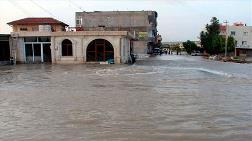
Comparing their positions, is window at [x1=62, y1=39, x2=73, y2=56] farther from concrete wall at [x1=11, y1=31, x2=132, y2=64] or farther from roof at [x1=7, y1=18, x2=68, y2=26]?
roof at [x1=7, y1=18, x2=68, y2=26]

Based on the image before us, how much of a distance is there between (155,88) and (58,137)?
894 centimetres

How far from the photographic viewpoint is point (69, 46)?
35.8 meters

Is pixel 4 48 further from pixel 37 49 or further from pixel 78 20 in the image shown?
pixel 78 20

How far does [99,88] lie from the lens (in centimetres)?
1684

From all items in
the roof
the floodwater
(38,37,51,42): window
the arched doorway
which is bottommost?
the floodwater

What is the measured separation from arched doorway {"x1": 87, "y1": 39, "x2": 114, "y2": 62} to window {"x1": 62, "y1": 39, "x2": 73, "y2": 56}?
5.58 ft

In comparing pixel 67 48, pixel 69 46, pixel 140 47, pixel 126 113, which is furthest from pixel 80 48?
pixel 140 47

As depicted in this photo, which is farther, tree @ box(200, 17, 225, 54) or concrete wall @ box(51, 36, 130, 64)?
tree @ box(200, 17, 225, 54)

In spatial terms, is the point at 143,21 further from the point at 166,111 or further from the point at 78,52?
the point at 166,111

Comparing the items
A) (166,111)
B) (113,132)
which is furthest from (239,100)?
(113,132)

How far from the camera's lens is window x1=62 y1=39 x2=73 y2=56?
1410 inches

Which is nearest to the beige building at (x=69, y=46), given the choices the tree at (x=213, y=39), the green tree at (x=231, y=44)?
the tree at (x=213, y=39)

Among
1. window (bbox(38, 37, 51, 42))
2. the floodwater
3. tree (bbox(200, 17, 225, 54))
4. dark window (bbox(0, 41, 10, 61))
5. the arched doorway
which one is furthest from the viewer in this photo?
tree (bbox(200, 17, 225, 54))

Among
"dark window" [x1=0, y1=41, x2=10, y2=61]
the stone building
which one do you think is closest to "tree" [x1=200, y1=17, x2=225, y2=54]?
the stone building
